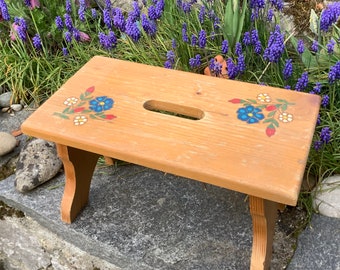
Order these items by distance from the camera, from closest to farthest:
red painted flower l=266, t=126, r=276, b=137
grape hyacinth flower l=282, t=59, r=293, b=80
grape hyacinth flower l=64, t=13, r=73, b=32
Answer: red painted flower l=266, t=126, r=276, b=137
grape hyacinth flower l=282, t=59, r=293, b=80
grape hyacinth flower l=64, t=13, r=73, b=32

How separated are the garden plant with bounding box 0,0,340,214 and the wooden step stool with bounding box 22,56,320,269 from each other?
1.15ft

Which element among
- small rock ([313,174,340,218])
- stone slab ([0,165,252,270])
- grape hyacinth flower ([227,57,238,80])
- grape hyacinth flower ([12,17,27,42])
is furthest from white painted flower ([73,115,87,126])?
grape hyacinth flower ([12,17,27,42])

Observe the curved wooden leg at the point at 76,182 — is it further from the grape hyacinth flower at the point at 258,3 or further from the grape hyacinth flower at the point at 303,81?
the grape hyacinth flower at the point at 258,3

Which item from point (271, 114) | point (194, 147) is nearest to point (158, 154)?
point (194, 147)

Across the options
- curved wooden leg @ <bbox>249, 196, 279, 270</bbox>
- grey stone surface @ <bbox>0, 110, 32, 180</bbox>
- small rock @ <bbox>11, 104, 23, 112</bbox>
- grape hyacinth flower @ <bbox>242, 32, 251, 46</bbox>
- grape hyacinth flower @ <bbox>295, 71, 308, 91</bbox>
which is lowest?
grey stone surface @ <bbox>0, 110, 32, 180</bbox>

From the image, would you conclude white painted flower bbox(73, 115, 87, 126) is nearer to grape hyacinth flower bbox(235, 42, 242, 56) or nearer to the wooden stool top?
the wooden stool top

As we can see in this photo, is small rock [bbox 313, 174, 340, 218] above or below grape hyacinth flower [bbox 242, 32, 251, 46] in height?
below

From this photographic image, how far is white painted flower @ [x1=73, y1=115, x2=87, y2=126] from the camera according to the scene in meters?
1.82

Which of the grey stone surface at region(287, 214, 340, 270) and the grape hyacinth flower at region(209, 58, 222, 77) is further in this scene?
the grape hyacinth flower at region(209, 58, 222, 77)

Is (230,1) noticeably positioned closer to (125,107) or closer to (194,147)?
(125,107)

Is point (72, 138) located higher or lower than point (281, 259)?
higher

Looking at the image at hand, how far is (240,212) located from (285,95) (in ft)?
1.65

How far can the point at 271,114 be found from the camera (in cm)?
182

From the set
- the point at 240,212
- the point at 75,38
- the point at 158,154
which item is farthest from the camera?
the point at 75,38
